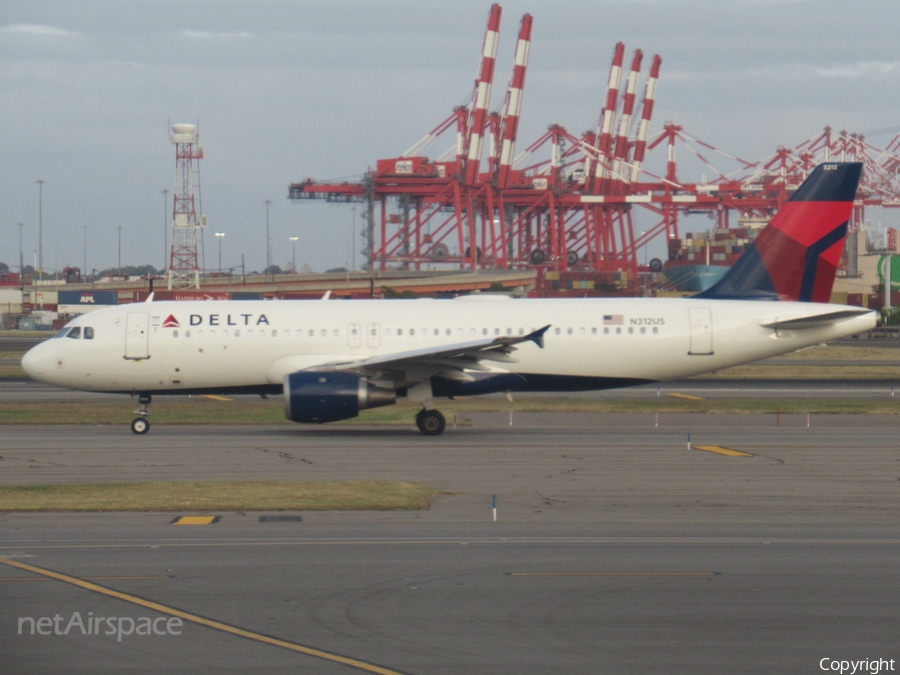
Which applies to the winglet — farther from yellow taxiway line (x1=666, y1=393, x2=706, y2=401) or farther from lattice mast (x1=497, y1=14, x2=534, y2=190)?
lattice mast (x1=497, y1=14, x2=534, y2=190)

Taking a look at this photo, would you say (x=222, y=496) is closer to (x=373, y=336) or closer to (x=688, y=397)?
(x=373, y=336)

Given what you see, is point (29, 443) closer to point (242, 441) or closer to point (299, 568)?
point (242, 441)

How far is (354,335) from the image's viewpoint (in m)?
26.8

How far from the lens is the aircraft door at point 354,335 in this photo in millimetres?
26766

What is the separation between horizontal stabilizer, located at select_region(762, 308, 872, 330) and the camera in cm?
2648

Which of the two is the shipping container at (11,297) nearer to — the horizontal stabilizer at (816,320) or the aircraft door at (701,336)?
the aircraft door at (701,336)

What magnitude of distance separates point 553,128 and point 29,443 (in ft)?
412

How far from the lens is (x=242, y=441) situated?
24625 mm

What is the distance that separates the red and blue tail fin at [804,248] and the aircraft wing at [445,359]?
6478mm

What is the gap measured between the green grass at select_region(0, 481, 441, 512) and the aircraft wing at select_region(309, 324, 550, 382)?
21.5 ft

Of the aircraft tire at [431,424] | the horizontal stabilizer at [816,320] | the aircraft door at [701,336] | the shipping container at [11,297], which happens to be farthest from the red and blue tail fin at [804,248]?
the shipping container at [11,297]

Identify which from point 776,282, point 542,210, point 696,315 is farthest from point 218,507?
point 542,210

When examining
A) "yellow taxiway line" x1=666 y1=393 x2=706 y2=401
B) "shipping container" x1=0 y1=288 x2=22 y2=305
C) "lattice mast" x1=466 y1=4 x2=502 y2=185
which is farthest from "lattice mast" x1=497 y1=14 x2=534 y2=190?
"yellow taxiway line" x1=666 y1=393 x2=706 y2=401

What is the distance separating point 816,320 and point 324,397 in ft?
40.9
